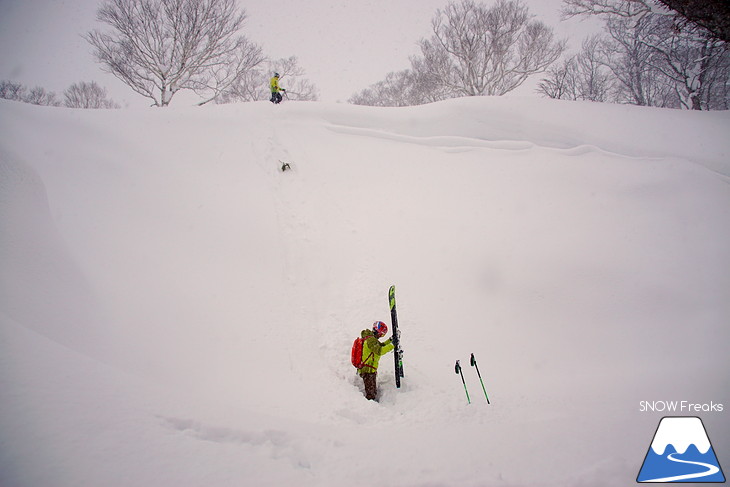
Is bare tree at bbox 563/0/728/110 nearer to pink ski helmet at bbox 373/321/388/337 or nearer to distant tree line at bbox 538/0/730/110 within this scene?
distant tree line at bbox 538/0/730/110

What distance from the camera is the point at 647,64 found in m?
18.4

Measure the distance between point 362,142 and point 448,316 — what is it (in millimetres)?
7054

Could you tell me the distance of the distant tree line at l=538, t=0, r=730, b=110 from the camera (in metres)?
12.5

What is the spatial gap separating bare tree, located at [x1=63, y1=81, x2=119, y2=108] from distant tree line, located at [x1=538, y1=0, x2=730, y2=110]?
33.8 meters

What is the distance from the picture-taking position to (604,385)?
449 cm

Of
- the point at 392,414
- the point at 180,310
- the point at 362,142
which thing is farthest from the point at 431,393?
the point at 362,142

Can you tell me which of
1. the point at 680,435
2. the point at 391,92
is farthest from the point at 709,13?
the point at 391,92

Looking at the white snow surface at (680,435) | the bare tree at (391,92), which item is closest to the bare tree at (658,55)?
the white snow surface at (680,435)

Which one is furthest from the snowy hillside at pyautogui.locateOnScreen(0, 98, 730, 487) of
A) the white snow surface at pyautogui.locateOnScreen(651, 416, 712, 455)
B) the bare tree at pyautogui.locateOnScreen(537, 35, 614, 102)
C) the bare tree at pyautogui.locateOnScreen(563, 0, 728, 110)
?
the bare tree at pyautogui.locateOnScreen(537, 35, 614, 102)

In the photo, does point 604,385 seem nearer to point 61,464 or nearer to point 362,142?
point 61,464

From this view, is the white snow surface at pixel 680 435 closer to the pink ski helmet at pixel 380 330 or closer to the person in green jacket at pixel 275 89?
the pink ski helmet at pixel 380 330

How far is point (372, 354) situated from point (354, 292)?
2.20 meters

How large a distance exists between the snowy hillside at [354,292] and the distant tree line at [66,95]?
77.6 ft

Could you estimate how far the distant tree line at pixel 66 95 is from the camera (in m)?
24.4
